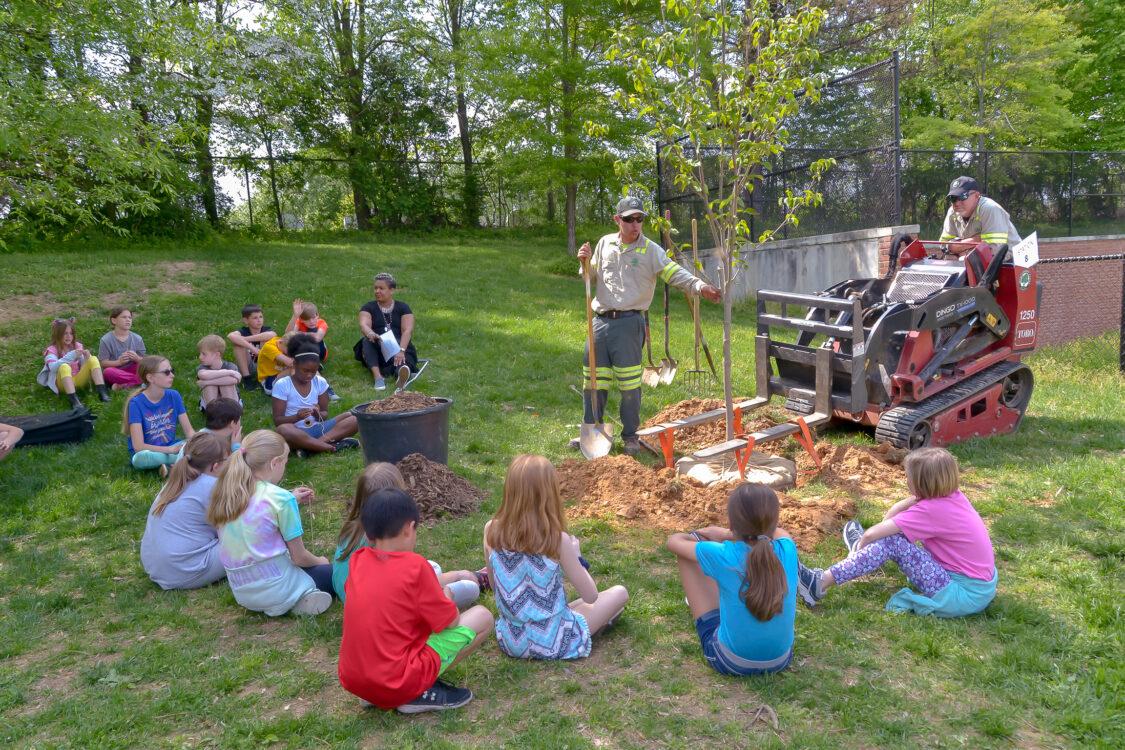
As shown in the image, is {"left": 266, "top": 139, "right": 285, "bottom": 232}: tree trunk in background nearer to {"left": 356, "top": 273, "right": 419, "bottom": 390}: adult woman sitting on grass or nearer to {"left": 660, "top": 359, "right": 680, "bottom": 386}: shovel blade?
{"left": 356, "top": 273, "right": 419, "bottom": 390}: adult woman sitting on grass

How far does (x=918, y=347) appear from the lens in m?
6.21

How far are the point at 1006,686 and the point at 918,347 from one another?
359 centimetres

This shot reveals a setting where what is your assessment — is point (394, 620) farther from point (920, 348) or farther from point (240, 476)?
point (920, 348)

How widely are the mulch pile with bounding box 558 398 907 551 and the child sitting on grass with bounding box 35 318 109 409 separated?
507cm

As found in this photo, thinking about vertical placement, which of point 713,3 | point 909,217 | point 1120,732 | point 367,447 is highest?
point 713,3

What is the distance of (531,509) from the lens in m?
3.30

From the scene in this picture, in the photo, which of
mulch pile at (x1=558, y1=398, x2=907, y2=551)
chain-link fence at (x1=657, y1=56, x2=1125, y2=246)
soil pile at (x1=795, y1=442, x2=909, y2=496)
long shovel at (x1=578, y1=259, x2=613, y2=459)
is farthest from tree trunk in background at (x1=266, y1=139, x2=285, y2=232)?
soil pile at (x1=795, y1=442, x2=909, y2=496)

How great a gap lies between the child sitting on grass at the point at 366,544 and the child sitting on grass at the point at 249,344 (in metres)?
4.87

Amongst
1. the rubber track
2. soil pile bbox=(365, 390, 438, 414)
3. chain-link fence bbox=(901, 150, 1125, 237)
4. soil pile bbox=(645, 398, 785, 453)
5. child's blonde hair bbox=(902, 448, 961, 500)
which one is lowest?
soil pile bbox=(645, 398, 785, 453)

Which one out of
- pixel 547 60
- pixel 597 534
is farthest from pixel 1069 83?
pixel 597 534

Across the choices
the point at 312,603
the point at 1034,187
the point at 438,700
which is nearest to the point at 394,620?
the point at 438,700

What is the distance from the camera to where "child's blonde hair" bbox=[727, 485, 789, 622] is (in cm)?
303

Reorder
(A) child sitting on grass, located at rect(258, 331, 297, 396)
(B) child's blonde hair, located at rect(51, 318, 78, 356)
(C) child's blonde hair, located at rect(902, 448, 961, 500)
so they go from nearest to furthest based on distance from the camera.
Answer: (C) child's blonde hair, located at rect(902, 448, 961, 500) < (B) child's blonde hair, located at rect(51, 318, 78, 356) < (A) child sitting on grass, located at rect(258, 331, 297, 396)

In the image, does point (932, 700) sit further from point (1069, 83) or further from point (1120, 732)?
point (1069, 83)
